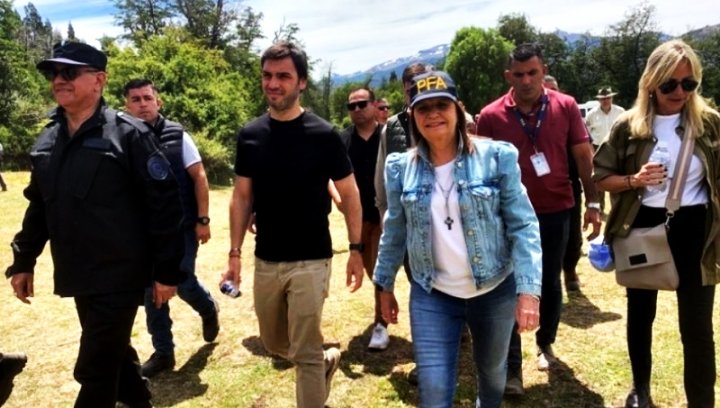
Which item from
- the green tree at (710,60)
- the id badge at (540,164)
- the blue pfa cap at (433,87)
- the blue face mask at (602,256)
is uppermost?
the green tree at (710,60)

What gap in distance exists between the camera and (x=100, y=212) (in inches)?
114

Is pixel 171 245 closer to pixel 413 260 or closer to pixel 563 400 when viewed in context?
pixel 413 260

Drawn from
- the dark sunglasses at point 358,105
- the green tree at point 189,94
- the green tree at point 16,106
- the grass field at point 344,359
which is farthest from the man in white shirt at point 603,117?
the green tree at point 16,106

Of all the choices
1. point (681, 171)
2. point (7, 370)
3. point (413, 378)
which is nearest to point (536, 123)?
point (681, 171)

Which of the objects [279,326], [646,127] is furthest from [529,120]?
[279,326]

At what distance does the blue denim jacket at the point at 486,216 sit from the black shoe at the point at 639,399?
161 centimetres

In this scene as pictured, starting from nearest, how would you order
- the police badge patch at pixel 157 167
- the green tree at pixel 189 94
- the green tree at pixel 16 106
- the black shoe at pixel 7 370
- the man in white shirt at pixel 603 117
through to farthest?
the police badge patch at pixel 157 167 → the black shoe at pixel 7 370 → the man in white shirt at pixel 603 117 → the green tree at pixel 189 94 → the green tree at pixel 16 106

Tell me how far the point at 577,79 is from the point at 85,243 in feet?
184

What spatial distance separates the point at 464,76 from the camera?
182 ft

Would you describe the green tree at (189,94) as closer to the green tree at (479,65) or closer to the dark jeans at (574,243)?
the dark jeans at (574,243)

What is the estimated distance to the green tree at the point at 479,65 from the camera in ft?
177

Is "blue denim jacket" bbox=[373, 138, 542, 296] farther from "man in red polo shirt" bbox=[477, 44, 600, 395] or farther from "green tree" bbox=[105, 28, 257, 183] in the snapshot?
"green tree" bbox=[105, 28, 257, 183]

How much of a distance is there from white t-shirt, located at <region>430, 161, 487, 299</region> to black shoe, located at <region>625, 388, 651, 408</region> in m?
1.67

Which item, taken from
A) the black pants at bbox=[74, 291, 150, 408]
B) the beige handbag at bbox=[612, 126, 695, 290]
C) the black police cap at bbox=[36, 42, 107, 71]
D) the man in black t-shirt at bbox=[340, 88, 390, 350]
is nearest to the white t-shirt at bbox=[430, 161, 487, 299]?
the beige handbag at bbox=[612, 126, 695, 290]
